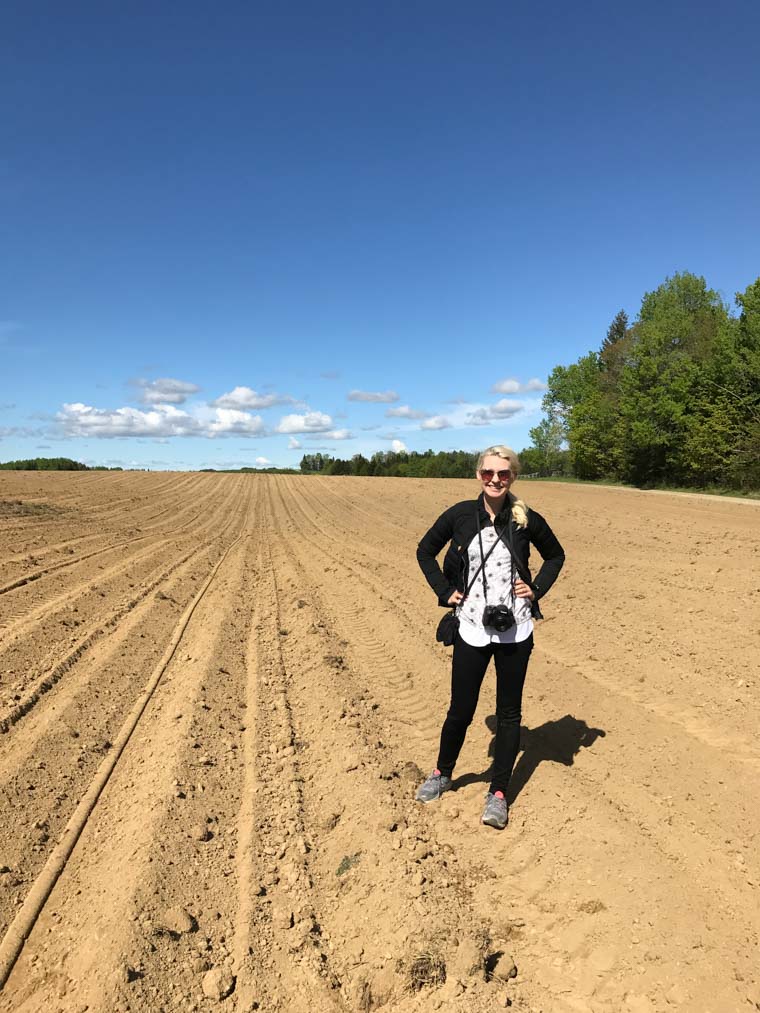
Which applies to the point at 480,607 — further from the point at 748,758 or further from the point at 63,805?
the point at 63,805

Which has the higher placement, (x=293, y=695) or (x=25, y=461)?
(x=25, y=461)

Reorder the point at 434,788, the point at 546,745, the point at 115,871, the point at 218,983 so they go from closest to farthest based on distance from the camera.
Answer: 1. the point at 218,983
2. the point at 115,871
3. the point at 434,788
4. the point at 546,745

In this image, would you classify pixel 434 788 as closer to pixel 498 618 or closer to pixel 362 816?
pixel 362 816

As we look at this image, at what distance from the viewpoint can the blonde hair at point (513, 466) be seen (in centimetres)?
325

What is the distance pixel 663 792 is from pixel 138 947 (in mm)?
3010

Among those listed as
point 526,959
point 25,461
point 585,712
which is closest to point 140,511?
point 585,712

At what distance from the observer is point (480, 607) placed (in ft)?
10.8

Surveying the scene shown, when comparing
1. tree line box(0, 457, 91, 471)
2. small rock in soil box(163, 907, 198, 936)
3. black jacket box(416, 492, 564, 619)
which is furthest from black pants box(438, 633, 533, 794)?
tree line box(0, 457, 91, 471)

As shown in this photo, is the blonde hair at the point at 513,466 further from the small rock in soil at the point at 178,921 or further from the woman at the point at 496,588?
the small rock in soil at the point at 178,921

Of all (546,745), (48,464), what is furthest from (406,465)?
(546,745)

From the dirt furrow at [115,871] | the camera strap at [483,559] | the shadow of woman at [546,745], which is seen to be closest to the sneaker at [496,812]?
the shadow of woman at [546,745]

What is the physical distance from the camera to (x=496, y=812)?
134 inches

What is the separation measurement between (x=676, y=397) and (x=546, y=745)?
119 feet

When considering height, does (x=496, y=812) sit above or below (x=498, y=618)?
below
